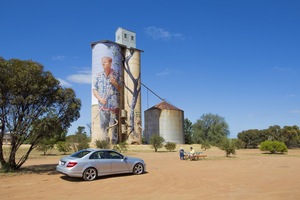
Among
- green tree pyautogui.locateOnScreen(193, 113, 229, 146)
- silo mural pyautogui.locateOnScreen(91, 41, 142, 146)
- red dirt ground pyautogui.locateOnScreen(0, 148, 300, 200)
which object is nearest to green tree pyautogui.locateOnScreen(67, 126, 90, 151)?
silo mural pyautogui.locateOnScreen(91, 41, 142, 146)

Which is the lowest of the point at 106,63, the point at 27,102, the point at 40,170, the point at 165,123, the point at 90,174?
the point at 40,170

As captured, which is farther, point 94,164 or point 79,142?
point 79,142

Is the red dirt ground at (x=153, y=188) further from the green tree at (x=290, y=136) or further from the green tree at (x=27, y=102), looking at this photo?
the green tree at (x=290, y=136)

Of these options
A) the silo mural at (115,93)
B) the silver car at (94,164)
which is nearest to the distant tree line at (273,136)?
the silo mural at (115,93)

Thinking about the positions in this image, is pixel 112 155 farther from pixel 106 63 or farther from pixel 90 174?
pixel 106 63

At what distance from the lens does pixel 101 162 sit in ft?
40.2

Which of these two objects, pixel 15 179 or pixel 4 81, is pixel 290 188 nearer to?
pixel 15 179

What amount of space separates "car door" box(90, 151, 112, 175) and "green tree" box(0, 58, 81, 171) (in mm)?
4026

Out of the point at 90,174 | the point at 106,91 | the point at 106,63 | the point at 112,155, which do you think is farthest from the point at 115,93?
the point at 90,174

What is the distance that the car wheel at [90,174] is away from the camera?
11648mm

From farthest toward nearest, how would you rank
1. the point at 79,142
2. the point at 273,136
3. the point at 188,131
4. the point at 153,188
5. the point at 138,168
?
the point at 188,131
the point at 273,136
the point at 79,142
the point at 138,168
the point at 153,188

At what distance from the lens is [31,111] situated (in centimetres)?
1547

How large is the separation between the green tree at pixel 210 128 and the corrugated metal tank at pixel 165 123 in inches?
339

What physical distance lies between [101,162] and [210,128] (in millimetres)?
64783
